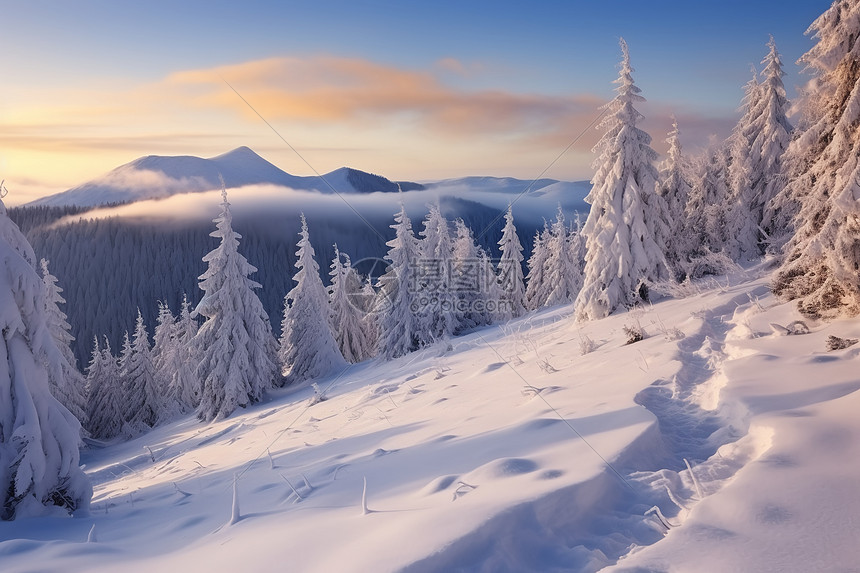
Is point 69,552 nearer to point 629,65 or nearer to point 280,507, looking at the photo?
point 280,507

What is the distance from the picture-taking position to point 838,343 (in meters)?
6.52

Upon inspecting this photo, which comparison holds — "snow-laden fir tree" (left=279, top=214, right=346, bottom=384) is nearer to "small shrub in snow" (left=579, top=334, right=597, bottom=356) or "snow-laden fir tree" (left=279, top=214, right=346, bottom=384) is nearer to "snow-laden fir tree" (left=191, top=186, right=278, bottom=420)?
"snow-laden fir tree" (left=191, top=186, right=278, bottom=420)

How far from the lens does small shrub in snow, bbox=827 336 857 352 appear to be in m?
6.50

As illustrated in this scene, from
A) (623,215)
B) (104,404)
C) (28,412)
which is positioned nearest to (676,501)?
(28,412)

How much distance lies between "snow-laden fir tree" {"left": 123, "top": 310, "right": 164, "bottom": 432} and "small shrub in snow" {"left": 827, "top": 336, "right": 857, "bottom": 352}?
42.4m

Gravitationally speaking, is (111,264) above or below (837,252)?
below

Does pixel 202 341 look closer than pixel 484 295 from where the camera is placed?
Yes

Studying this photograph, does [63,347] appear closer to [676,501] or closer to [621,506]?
[621,506]

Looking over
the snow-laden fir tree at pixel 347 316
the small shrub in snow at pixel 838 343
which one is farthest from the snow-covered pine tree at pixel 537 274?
the small shrub in snow at pixel 838 343

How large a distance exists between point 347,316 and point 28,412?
1266 inches

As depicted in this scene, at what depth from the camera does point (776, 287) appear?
32.1 ft

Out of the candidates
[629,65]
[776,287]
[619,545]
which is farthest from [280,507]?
[629,65]

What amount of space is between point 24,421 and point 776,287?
634 inches

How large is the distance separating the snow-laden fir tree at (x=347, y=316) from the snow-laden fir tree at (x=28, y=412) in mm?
29265
